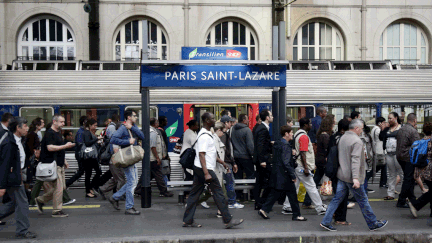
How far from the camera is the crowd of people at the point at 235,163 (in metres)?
6.31

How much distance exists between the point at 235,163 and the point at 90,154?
124 inches

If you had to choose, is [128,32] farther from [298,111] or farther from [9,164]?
[9,164]

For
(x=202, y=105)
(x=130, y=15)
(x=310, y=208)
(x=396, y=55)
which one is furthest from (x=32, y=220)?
(x=396, y=55)

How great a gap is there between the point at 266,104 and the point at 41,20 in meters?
11.9

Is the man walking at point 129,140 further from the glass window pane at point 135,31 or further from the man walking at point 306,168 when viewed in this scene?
the glass window pane at point 135,31

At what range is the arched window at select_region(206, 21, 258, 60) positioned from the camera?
19.6 metres

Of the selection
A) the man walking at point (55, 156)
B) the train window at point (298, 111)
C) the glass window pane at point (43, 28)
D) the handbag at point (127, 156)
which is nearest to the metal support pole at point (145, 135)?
→ the handbag at point (127, 156)

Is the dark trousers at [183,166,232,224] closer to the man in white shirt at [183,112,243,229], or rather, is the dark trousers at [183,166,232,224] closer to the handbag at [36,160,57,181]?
the man in white shirt at [183,112,243,229]

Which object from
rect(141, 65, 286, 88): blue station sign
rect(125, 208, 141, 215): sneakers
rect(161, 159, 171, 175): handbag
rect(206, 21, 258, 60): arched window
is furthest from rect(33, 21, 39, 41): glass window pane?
rect(125, 208, 141, 215): sneakers

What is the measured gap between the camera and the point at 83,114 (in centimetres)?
1166

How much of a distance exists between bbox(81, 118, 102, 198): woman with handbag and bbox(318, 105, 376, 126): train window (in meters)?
6.21

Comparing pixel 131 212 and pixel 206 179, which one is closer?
pixel 206 179

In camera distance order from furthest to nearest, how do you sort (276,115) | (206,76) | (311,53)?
1. (311,53)
2. (276,115)
3. (206,76)

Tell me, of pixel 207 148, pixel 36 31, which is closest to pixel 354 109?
pixel 207 148
